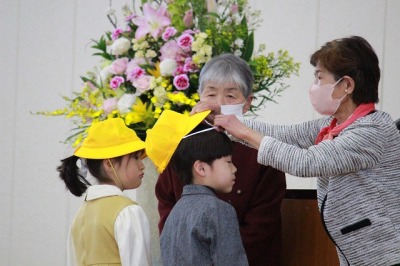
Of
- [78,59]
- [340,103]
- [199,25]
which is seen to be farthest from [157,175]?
[78,59]

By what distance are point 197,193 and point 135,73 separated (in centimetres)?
63

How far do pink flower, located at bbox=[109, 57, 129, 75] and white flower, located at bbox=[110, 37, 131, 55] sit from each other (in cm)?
3

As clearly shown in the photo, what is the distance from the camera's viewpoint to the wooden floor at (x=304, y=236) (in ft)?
7.37

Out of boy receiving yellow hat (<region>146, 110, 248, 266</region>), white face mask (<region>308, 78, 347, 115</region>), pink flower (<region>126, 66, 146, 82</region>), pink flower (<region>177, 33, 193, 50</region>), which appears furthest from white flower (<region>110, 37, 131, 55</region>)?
white face mask (<region>308, 78, 347, 115</region>)

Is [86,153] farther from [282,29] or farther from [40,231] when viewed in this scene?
[40,231]

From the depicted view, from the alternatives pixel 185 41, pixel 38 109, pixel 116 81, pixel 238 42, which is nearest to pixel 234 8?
pixel 238 42

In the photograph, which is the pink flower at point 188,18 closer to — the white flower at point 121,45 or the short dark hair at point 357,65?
the white flower at point 121,45

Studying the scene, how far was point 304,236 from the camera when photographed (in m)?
2.35

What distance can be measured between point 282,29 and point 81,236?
1921 mm

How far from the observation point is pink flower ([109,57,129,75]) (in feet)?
8.47

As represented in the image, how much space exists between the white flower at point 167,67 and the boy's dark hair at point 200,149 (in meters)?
0.44

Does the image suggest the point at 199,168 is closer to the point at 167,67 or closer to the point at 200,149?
the point at 200,149

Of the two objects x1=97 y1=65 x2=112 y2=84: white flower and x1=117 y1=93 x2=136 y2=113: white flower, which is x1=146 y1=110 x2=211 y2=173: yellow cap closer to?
x1=117 y1=93 x2=136 y2=113: white flower

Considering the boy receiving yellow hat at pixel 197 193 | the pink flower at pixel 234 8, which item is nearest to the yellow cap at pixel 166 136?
the boy receiving yellow hat at pixel 197 193
